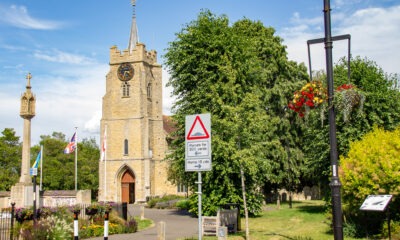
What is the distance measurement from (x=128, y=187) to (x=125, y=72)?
14.1m

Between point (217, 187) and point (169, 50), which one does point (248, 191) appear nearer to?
point (217, 187)

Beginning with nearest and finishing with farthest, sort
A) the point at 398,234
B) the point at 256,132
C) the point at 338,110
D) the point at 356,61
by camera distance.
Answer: the point at 338,110
the point at 398,234
the point at 256,132
the point at 356,61

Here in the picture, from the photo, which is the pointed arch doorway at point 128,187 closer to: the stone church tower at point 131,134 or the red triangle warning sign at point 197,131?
the stone church tower at point 131,134

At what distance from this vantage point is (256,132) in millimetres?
16469

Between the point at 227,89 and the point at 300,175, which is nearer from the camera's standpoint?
the point at 227,89

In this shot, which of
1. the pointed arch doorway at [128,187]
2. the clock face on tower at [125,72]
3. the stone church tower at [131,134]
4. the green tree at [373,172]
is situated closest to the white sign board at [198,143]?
the green tree at [373,172]

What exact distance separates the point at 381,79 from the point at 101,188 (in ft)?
125

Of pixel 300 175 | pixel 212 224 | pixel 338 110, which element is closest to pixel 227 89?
pixel 212 224

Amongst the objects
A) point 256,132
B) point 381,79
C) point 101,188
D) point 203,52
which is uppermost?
point 203,52

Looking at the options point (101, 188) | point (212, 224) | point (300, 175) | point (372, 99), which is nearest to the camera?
point (212, 224)

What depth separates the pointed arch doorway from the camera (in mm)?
52281

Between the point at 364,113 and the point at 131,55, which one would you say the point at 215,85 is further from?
the point at 131,55

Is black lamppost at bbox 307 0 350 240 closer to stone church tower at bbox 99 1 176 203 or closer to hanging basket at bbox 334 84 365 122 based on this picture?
hanging basket at bbox 334 84 365 122

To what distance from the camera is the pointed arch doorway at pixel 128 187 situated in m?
52.3
